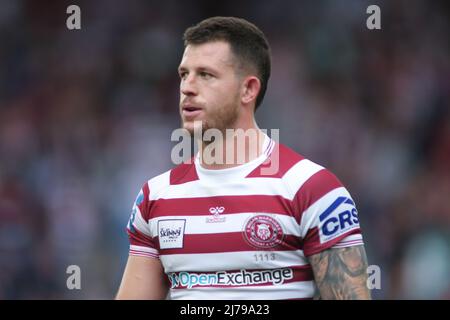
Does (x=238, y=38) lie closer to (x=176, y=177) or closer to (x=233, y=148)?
(x=233, y=148)

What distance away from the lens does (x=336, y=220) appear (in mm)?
3678

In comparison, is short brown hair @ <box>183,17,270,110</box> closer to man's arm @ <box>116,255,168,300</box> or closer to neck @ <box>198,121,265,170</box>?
neck @ <box>198,121,265,170</box>

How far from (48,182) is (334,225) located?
6.75 meters

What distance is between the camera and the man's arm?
409 cm

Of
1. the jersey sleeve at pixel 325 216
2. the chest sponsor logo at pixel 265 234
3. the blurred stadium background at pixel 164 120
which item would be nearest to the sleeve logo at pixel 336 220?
the jersey sleeve at pixel 325 216

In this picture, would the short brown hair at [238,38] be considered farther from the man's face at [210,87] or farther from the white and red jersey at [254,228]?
the white and red jersey at [254,228]

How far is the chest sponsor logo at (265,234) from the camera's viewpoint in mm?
3754

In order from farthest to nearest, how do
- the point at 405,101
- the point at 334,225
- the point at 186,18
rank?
1. the point at 186,18
2. the point at 405,101
3. the point at 334,225

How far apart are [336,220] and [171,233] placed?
0.75m

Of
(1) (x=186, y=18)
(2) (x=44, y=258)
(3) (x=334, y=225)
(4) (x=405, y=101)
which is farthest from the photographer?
(1) (x=186, y=18)

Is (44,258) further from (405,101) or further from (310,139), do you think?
(405,101)

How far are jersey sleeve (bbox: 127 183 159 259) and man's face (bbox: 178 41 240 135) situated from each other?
0.42 m
